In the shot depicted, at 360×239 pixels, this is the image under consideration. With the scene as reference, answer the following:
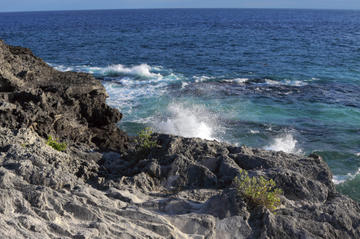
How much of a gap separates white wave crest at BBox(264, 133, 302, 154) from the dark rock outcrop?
732 centimetres

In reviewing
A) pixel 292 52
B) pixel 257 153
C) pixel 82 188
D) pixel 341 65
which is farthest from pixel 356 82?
pixel 82 188

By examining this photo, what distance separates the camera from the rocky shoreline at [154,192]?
5555 millimetres

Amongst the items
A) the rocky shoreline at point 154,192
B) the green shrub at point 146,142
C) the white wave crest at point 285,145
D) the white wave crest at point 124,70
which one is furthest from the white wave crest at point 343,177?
the white wave crest at point 124,70

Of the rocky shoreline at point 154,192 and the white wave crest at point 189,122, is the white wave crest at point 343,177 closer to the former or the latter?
the rocky shoreline at point 154,192

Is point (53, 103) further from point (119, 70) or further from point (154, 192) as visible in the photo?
point (119, 70)

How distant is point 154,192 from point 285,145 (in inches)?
431

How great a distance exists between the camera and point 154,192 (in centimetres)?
700

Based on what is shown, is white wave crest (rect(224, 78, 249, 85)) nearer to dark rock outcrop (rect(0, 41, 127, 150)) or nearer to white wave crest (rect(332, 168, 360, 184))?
white wave crest (rect(332, 168, 360, 184))

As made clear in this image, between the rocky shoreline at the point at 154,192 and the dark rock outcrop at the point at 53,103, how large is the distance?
90 mm

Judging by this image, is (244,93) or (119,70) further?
(119,70)

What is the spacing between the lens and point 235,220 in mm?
5871

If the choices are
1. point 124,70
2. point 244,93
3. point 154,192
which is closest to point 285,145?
point 244,93

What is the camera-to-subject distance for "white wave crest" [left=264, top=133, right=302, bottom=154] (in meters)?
16.2

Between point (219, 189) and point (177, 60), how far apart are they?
30.7 m
